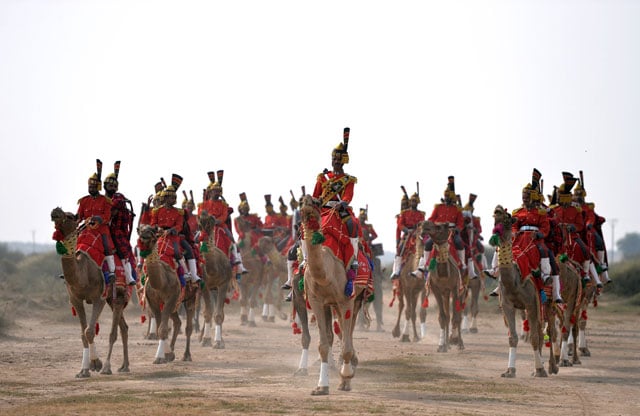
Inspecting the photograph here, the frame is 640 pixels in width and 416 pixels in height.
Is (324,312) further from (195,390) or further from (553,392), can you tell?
(553,392)

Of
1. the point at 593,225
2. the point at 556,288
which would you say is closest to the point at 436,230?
the point at 593,225

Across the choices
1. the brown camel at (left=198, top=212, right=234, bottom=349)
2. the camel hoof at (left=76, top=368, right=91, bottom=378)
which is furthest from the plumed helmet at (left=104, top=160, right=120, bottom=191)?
the brown camel at (left=198, top=212, right=234, bottom=349)

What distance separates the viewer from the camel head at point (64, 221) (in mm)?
19469

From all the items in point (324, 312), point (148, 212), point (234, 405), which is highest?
point (148, 212)

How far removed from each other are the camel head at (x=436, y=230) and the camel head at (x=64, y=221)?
8475 mm

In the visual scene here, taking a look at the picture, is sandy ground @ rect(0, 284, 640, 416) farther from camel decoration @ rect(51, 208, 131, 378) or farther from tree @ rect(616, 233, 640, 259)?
tree @ rect(616, 233, 640, 259)

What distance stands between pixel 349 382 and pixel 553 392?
10.0 ft

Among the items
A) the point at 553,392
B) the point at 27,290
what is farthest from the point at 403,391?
the point at 27,290

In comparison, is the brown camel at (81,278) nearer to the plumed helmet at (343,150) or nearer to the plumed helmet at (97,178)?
the plumed helmet at (97,178)

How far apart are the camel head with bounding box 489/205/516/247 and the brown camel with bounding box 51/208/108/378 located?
6.62 metres

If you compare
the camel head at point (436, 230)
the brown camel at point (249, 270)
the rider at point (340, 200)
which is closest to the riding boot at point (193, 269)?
the camel head at point (436, 230)

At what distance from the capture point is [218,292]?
28.5 meters

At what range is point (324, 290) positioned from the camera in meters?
17.6

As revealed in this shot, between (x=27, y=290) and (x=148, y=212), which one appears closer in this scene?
(x=148, y=212)
